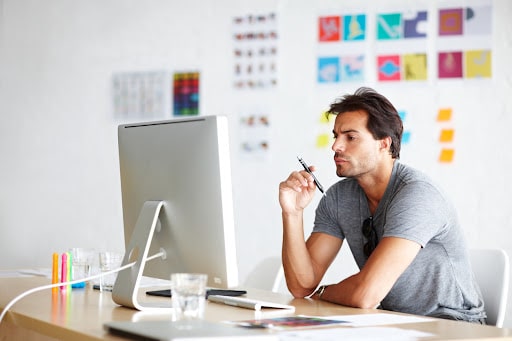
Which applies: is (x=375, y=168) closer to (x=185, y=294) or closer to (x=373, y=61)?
(x=185, y=294)

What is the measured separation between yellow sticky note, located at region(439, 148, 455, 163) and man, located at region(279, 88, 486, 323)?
1.15 m

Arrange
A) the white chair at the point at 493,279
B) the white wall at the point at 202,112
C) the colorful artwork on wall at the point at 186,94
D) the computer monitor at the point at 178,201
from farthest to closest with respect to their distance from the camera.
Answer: the colorful artwork on wall at the point at 186,94 < the white wall at the point at 202,112 < the white chair at the point at 493,279 < the computer monitor at the point at 178,201

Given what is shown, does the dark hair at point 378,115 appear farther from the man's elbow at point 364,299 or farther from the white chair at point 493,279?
the man's elbow at point 364,299

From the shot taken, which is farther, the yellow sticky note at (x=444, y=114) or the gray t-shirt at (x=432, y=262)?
the yellow sticky note at (x=444, y=114)

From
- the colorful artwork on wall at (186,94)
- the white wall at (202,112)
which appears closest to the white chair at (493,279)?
the white wall at (202,112)

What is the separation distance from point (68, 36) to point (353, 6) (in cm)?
188

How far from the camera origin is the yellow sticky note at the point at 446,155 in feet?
12.4

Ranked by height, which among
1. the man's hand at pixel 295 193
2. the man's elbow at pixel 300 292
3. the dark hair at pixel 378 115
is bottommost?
the man's elbow at pixel 300 292

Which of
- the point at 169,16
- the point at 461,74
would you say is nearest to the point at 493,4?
the point at 461,74

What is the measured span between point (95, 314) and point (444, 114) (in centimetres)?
240

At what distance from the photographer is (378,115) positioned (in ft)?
8.74

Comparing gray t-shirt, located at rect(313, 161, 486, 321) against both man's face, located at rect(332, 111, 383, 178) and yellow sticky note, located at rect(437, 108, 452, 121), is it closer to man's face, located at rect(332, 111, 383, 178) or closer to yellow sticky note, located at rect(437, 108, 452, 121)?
man's face, located at rect(332, 111, 383, 178)

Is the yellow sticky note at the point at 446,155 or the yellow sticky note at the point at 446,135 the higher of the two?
the yellow sticky note at the point at 446,135

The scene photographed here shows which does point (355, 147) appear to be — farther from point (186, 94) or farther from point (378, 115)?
point (186, 94)
